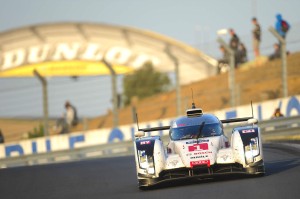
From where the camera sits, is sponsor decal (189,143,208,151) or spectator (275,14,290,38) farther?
spectator (275,14,290,38)

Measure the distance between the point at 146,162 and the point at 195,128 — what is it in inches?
39.9

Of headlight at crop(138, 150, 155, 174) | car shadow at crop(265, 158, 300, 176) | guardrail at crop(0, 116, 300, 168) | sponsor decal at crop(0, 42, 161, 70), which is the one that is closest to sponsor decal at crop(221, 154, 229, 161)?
car shadow at crop(265, 158, 300, 176)

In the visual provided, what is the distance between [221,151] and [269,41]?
46.0 feet

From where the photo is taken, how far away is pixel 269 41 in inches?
1089

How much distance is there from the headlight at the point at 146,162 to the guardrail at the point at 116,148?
986 centimetres

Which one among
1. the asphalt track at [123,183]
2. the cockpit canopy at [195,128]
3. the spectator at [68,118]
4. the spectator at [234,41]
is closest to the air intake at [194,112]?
the cockpit canopy at [195,128]

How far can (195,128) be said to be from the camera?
48.5 ft

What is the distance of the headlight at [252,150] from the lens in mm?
13930

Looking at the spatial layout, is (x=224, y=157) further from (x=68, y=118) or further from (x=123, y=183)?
(x=68, y=118)

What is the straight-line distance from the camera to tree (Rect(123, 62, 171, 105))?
47.1 metres

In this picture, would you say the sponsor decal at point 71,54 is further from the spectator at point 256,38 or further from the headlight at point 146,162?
the headlight at point 146,162

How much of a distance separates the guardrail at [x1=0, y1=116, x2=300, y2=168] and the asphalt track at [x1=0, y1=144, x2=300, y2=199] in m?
2.13

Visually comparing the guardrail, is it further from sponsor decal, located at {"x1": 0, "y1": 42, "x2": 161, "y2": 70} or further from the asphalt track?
→ sponsor decal, located at {"x1": 0, "y1": 42, "x2": 161, "y2": 70}

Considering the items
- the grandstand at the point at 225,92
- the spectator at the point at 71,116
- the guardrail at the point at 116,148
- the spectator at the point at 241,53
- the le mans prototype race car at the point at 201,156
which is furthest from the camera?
the grandstand at the point at 225,92
